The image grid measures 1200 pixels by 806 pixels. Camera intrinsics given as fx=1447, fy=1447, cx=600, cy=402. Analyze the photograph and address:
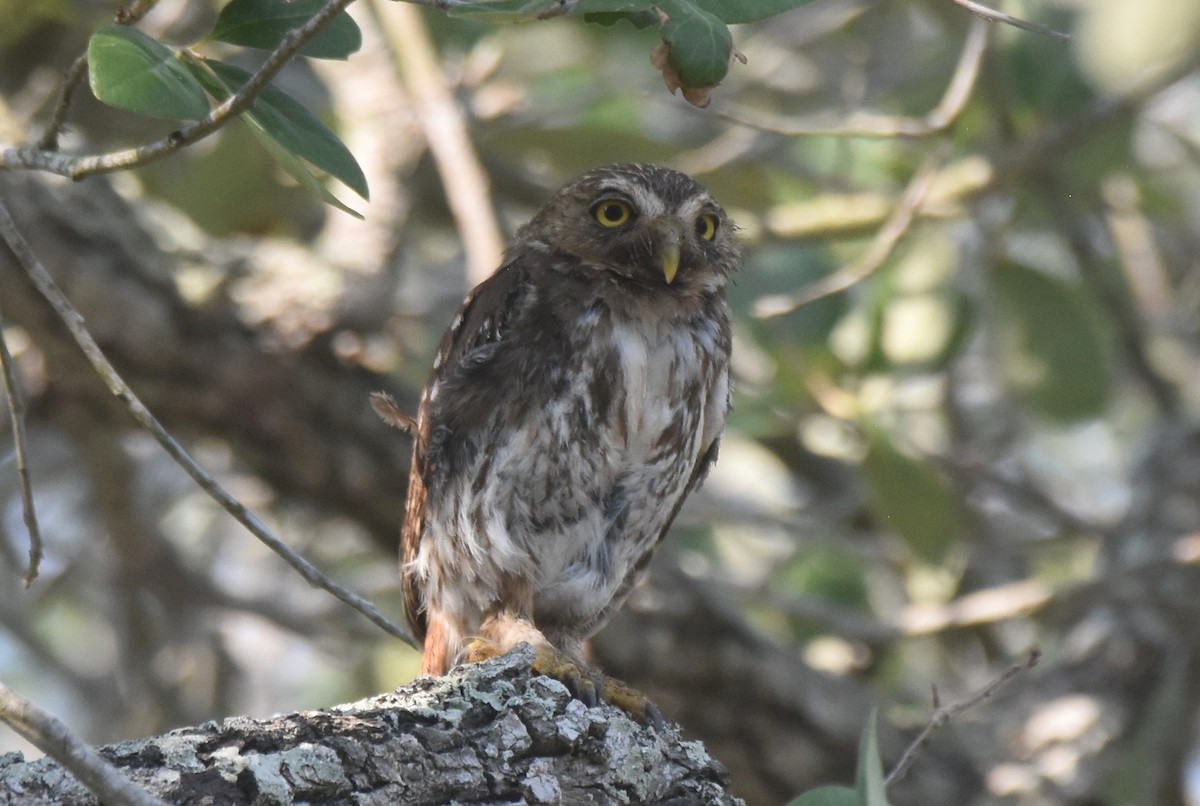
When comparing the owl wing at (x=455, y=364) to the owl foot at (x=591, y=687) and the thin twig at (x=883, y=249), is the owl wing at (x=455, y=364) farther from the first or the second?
the thin twig at (x=883, y=249)

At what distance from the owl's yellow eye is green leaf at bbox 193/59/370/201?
1.67 metres

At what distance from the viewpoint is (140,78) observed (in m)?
1.87

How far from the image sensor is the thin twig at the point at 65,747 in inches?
56.8

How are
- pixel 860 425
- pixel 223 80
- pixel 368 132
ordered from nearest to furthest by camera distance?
pixel 223 80 → pixel 860 425 → pixel 368 132

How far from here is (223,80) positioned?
210 centimetres

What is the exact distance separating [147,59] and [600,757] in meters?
1.39

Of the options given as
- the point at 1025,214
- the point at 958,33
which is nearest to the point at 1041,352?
the point at 1025,214

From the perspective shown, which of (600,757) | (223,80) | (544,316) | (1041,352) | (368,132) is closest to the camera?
(223,80)

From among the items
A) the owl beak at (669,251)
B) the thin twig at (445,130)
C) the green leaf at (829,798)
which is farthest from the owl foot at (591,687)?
the thin twig at (445,130)

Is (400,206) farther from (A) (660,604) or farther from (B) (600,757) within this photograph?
(B) (600,757)

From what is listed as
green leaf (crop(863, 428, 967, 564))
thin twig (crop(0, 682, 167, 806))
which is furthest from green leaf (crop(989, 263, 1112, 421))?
thin twig (crop(0, 682, 167, 806))

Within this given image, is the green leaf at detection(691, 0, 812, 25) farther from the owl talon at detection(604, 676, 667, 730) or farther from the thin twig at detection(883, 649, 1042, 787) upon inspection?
the owl talon at detection(604, 676, 667, 730)

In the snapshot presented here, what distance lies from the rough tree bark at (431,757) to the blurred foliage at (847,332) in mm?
2303

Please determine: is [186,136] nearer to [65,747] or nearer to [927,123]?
[65,747]
